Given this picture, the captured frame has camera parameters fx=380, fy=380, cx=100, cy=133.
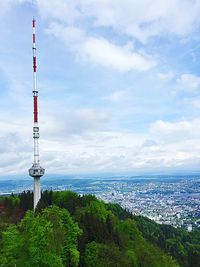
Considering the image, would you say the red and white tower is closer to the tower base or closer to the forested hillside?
the tower base

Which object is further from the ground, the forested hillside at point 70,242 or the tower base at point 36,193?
the tower base at point 36,193

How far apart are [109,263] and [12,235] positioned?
39.3ft

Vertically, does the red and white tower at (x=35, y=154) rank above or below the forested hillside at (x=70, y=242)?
above

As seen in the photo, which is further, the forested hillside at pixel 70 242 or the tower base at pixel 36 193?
the tower base at pixel 36 193

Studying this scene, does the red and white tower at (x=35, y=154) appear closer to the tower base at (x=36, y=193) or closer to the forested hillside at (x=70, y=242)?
the tower base at (x=36, y=193)

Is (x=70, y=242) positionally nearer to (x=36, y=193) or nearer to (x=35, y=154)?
(x=36, y=193)

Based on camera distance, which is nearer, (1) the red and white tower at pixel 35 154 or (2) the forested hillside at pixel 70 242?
(2) the forested hillside at pixel 70 242

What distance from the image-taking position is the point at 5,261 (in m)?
37.7

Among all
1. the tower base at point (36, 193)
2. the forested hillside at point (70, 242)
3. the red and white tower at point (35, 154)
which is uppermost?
the red and white tower at point (35, 154)

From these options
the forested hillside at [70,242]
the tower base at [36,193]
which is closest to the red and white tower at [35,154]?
the tower base at [36,193]

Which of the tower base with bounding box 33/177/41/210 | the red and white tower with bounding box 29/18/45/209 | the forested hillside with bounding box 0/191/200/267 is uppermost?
the red and white tower with bounding box 29/18/45/209

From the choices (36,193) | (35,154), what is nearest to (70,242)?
(36,193)

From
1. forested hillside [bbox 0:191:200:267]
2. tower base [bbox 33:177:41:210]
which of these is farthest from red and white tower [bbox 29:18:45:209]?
forested hillside [bbox 0:191:200:267]

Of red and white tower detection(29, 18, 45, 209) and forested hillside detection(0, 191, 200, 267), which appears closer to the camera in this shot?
forested hillside detection(0, 191, 200, 267)
